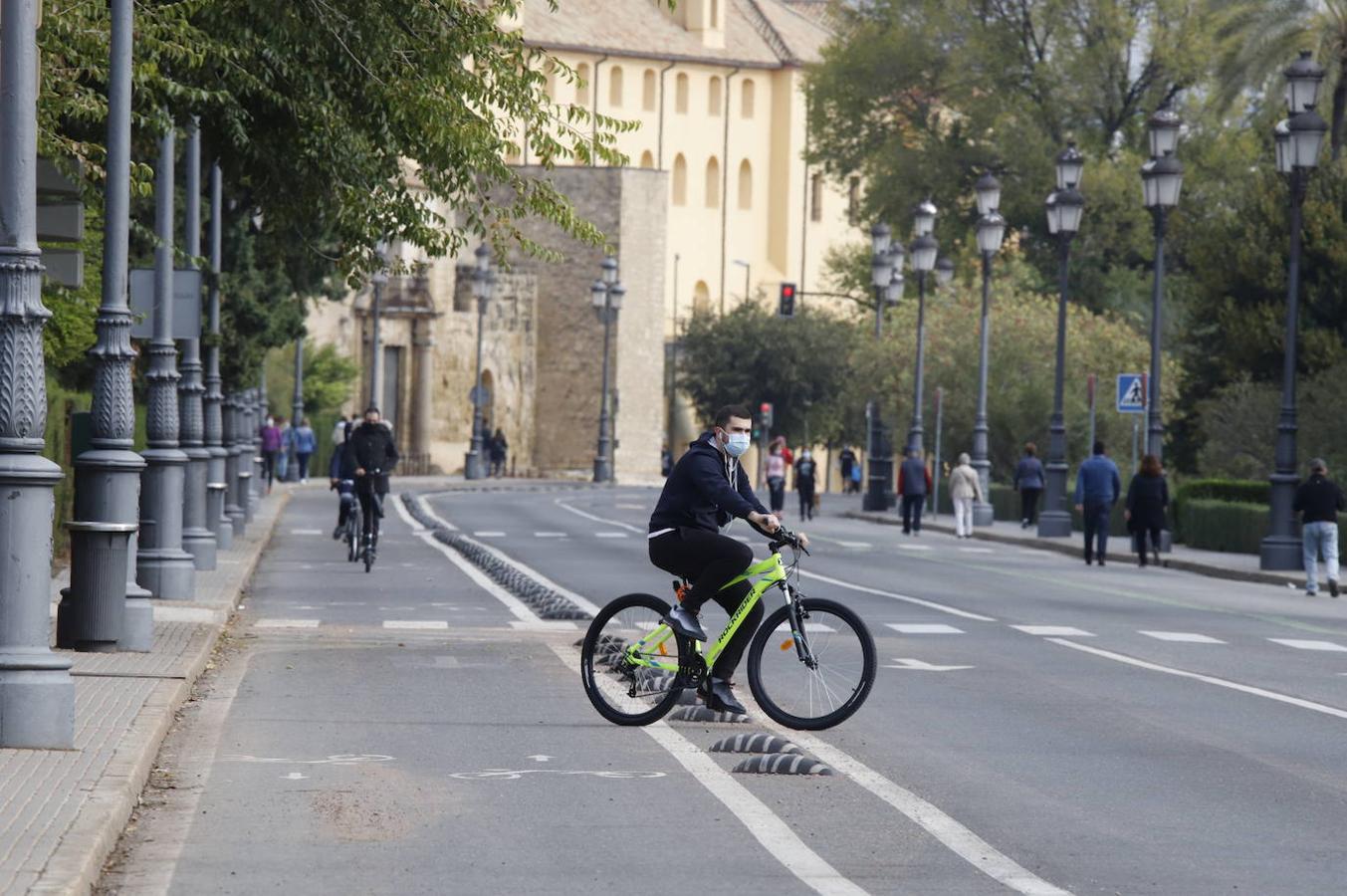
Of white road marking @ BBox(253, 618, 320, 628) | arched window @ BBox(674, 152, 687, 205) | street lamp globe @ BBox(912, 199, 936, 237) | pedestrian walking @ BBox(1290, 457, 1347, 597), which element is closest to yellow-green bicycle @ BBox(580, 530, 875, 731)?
white road marking @ BBox(253, 618, 320, 628)

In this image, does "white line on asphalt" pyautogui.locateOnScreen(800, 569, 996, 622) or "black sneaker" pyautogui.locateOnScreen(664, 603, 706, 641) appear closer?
"black sneaker" pyautogui.locateOnScreen(664, 603, 706, 641)

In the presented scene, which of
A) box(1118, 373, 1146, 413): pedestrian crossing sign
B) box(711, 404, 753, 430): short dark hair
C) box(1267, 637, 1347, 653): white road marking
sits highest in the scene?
box(1118, 373, 1146, 413): pedestrian crossing sign

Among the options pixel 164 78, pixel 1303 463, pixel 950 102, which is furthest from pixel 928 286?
pixel 164 78

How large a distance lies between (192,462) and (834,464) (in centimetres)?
9119

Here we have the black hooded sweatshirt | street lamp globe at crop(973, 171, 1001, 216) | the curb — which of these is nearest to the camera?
the curb

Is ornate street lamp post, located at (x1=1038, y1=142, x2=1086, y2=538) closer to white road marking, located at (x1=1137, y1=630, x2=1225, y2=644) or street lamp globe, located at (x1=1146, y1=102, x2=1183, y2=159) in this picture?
street lamp globe, located at (x1=1146, y1=102, x2=1183, y2=159)

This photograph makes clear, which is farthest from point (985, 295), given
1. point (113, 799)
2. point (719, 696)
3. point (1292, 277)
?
point (113, 799)

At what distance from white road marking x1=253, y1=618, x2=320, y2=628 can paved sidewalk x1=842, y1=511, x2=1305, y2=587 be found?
1400 centimetres

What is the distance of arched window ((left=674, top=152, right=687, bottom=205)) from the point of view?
125m

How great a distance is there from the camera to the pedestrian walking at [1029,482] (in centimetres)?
4747

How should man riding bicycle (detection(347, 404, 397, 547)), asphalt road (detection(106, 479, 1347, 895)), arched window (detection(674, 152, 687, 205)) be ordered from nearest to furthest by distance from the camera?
asphalt road (detection(106, 479, 1347, 895)), man riding bicycle (detection(347, 404, 397, 547)), arched window (detection(674, 152, 687, 205))

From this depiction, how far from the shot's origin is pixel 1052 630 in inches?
812

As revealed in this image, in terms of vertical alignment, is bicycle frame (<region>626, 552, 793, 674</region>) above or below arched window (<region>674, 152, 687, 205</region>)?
below

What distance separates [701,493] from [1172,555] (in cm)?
2510
